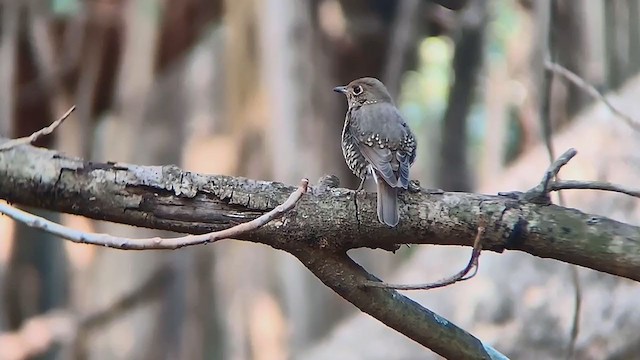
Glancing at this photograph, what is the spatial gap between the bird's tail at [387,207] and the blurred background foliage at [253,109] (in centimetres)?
115

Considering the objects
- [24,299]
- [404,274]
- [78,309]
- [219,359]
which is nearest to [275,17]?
[404,274]

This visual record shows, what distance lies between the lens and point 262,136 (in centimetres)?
268

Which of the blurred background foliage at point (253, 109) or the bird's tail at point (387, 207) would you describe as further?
the blurred background foliage at point (253, 109)

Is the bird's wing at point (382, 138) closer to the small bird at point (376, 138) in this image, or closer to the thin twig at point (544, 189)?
the small bird at point (376, 138)

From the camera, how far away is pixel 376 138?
129 cm

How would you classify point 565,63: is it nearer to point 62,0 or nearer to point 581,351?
point 581,351

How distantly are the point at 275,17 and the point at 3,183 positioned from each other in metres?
1.44

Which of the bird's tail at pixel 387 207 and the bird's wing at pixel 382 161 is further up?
the bird's wing at pixel 382 161

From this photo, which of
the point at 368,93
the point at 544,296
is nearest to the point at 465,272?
the point at 368,93

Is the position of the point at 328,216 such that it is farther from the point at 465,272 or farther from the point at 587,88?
the point at 587,88

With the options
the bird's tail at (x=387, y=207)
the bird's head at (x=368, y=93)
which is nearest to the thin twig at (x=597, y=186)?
the bird's tail at (x=387, y=207)

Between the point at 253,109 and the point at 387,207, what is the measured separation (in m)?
1.67

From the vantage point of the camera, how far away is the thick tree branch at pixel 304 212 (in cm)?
88

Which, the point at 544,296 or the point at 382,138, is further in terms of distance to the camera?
the point at 544,296
